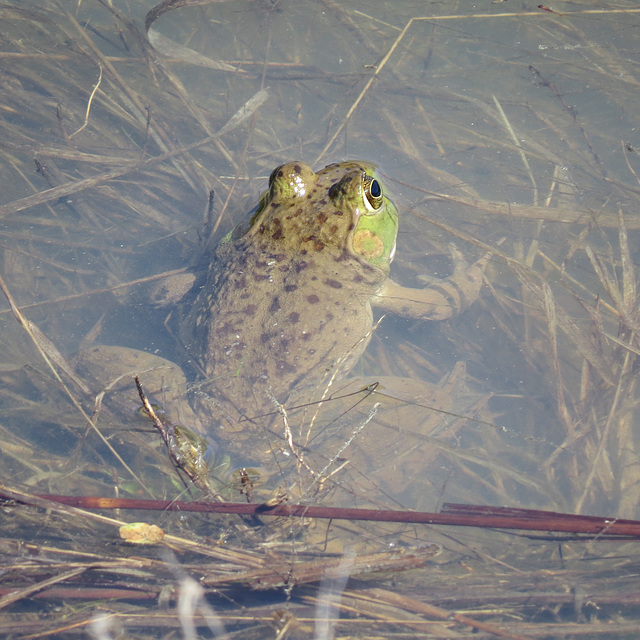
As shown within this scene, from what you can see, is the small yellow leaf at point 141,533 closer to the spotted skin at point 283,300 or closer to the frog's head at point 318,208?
the spotted skin at point 283,300

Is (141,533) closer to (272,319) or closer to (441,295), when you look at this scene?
(272,319)

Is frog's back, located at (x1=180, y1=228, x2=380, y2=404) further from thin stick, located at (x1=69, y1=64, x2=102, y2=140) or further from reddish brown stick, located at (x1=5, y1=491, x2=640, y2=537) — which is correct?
thin stick, located at (x1=69, y1=64, x2=102, y2=140)

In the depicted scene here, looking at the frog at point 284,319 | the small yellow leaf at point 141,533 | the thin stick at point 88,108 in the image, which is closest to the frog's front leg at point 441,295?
the frog at point 284,319

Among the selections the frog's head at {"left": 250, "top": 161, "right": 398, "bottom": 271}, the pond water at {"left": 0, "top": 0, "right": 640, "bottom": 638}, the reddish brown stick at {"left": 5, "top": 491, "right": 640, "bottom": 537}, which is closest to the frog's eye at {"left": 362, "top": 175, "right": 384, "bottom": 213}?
the frog's head at {"left": 250, "top": 161, "right": 398, "bottom": 271}

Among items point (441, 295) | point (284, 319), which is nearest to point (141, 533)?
point (284, 319)

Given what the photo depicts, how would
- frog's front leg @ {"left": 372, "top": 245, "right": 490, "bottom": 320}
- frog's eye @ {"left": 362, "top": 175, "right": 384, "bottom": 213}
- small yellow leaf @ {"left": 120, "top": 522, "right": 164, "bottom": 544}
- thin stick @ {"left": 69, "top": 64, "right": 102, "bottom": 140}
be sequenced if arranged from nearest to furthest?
small yellow leaf @ {"left": 120, "top": 522, "right": 164, "bottom": 544} < frog's eye @ {"left": 362, "top": 175, "right": 384, "bottom": 213} < frog's front leg @ {"left": 372, "top": 245, "right": 490, "bottom": 320} < thin stick @ {"left": 69, "top": 64, "right": 102, "bottom": 140}

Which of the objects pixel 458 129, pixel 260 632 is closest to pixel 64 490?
pixel 260 632
